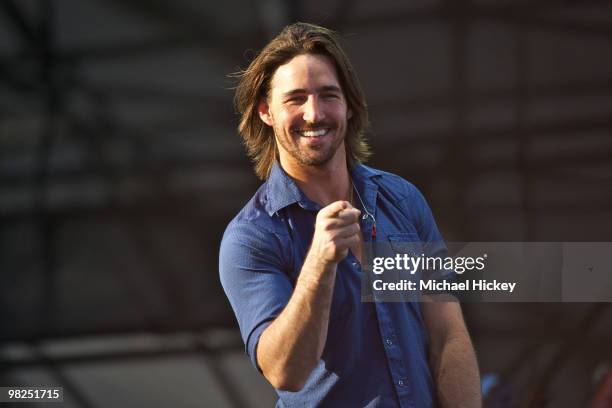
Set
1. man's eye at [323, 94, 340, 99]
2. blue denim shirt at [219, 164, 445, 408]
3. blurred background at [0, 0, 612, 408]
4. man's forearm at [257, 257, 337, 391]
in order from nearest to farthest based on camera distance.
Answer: man's forearm at [257, 257, 337, 391] < blue denim shirt at [219, 164, 445, 408] < man's eye at [323, 94, 340, 99] < blurred background at [0, 0, 612, 408]

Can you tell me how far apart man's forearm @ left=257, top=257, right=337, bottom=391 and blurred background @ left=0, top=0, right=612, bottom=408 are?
0.68 m

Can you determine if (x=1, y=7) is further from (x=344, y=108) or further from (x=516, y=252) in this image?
(x=516, y=252)

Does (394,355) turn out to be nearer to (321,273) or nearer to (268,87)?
(321,273)

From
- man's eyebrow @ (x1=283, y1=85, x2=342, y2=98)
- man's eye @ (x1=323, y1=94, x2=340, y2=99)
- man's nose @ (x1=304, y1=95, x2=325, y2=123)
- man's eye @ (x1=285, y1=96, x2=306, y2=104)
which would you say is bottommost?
man's nose @ (x1=304, y1=95, x2=325, y2=123)

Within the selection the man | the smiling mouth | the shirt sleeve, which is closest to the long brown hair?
the man

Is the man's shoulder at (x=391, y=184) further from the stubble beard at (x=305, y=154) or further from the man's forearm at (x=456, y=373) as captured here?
the man's forearm at (x=456, y=373)

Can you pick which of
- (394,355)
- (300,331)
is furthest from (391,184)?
(300,331)

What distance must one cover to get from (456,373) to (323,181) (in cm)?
39

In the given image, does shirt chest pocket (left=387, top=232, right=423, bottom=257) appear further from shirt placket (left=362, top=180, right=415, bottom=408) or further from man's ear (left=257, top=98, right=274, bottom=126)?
man's ear (left=257, top=98, right=274, bottom=126)

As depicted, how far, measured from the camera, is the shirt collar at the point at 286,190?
54.9 inches

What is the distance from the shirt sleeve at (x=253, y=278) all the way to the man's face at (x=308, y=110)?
0.15 metres

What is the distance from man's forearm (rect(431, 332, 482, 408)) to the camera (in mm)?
1309

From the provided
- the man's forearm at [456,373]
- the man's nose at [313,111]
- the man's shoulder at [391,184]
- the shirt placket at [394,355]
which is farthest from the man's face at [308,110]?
the man's forearm at [456,373]

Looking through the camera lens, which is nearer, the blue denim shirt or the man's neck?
the blue denim shirt
